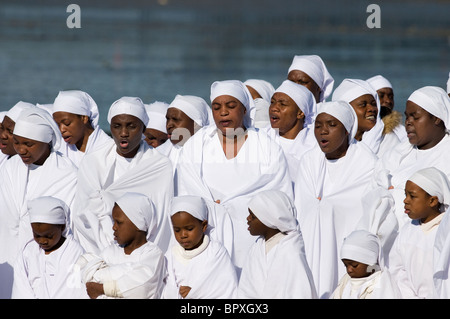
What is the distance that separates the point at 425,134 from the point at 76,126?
3.49 metres

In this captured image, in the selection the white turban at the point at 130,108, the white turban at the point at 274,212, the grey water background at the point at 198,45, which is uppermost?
the grey water background at the point at 198,45

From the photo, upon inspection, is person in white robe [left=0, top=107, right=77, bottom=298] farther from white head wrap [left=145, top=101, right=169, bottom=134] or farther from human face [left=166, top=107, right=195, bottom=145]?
white head wrap [left=145, top=101, right=169, bottom=134]

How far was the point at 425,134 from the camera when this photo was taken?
35.7 ft

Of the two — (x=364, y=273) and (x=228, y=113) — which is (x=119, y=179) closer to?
(x=228, y=113)

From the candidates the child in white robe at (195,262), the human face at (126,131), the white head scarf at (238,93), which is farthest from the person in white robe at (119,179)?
the child in white robe at (195,262)

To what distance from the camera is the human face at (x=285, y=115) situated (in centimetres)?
1223

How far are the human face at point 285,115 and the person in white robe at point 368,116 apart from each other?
2.20 feet

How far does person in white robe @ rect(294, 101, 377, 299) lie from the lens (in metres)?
10.9

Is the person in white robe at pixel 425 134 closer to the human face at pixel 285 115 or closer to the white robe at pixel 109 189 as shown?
the human face at pixel 285 115

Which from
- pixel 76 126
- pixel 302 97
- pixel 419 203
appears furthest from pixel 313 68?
pixel 419 203

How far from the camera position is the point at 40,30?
44.5 m

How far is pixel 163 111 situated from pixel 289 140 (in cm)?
183

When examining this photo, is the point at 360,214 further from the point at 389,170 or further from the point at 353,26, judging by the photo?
the point at 353,26

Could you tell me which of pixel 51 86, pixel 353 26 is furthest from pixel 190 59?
pixel 353 26
